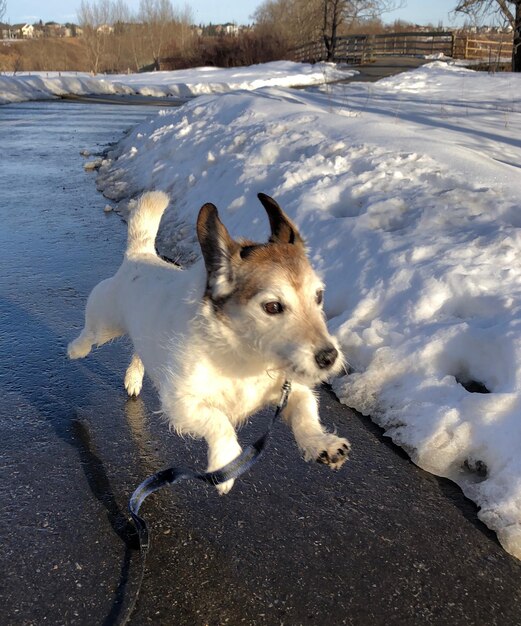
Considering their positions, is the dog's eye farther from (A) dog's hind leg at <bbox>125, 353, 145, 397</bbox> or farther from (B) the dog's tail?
(A) dog's hind leg at <bbox>125, 353, 145, 397</bbox>

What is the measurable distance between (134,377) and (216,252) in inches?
71.2

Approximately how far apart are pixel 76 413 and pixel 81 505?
1.06m

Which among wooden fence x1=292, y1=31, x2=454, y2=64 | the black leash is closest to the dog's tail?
the black leash

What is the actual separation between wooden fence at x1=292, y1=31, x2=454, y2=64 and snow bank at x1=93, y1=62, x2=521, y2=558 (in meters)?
36.9

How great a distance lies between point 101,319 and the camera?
166 inches

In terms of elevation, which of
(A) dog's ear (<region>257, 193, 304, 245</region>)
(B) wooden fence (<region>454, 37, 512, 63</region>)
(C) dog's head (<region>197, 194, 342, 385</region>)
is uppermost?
(B) wooden fence (<region>454, 37, 512, 63</region>)

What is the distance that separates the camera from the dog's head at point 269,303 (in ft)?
8.90

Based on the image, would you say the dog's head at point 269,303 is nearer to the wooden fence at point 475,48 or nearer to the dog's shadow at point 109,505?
the dog's shadow at point 109,505

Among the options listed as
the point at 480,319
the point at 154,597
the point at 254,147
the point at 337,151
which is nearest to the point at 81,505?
the point at 154,597

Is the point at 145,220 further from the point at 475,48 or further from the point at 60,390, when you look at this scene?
the point at 475,48

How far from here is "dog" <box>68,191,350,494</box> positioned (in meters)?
2.80

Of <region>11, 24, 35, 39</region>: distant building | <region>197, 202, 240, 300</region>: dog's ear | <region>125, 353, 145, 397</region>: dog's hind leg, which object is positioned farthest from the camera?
<region>11, 24, 35, 39</region>: distant building

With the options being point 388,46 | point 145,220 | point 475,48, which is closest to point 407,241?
point 145,220

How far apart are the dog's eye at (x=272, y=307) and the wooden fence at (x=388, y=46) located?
151 feet
